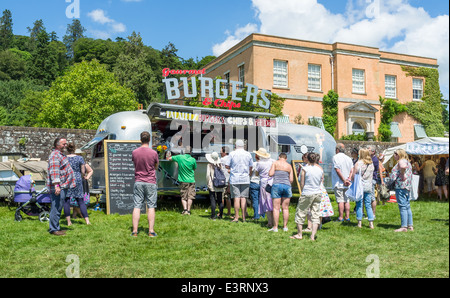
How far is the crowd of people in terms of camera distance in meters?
6.89

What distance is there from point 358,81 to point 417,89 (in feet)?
19.2

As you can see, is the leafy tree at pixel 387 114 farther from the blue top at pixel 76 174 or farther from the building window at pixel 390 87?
the blue top at pixel 76 174

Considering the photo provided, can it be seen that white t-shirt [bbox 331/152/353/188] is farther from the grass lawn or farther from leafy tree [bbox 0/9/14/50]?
leafy tree [bbox 0/9/14/50]

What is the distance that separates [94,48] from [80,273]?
49215 millimetres

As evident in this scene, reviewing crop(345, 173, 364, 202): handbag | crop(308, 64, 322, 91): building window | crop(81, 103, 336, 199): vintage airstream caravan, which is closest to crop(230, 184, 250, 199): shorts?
crop(345, 173, 364, 202): handbag

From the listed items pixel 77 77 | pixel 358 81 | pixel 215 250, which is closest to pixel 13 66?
pixel 77 77

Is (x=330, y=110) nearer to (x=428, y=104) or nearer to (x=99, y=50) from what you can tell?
(x=428, y=104)

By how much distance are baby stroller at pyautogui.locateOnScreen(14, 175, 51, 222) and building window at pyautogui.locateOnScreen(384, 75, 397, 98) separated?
27645 mm

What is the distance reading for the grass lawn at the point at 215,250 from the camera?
15.5 ft

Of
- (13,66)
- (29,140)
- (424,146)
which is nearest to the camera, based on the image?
(424,146)

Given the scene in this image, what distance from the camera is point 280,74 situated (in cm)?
2738
